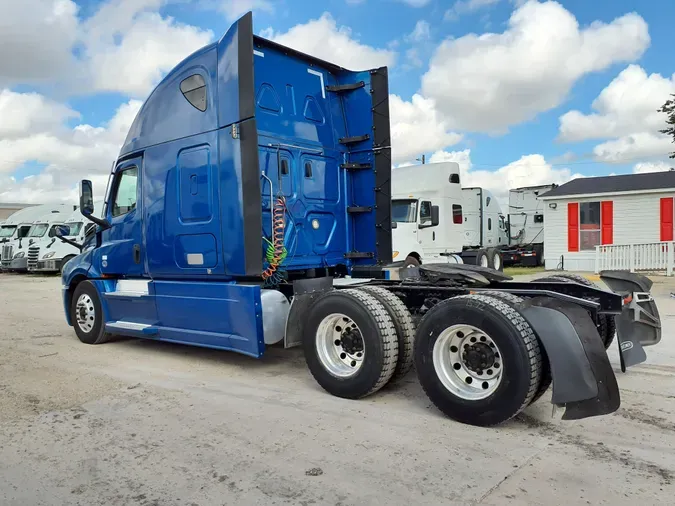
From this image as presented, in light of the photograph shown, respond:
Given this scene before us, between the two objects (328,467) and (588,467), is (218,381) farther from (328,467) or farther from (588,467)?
(588,467)

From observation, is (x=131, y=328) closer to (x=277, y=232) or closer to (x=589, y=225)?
(x=277, y=232)

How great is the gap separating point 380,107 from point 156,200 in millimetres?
3059

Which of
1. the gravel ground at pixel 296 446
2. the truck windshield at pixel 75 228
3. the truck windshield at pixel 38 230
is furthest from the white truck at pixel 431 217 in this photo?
the truck windshield at pixel 38 230

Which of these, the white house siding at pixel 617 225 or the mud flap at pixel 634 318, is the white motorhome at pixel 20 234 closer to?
the white house siding at pixel 617 225

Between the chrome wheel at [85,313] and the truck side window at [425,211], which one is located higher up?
the truck side window at [425,211]

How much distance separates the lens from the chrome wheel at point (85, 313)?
7910 millimetres

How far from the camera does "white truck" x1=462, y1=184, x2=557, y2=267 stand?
20.6 metres

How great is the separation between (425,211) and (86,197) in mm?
8633

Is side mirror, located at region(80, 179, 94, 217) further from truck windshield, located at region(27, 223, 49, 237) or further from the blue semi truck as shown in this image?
truck windshield, located at region(27, 223, 49, 237)

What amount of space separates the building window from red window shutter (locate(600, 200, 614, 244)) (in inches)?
6.1

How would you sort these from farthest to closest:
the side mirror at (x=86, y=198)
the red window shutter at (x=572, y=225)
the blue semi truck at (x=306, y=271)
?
the red window shutter at (x=572, y=225)
the side mirror at (x=86, y=198)
the blue semi truck at (x=306, y=271)

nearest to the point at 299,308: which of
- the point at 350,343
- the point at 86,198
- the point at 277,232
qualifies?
the point at 350,343

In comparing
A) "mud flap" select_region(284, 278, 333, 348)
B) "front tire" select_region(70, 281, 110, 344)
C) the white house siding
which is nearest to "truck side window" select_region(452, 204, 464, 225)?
the white house siding

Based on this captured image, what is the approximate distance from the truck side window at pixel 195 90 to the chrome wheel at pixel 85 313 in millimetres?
3430
